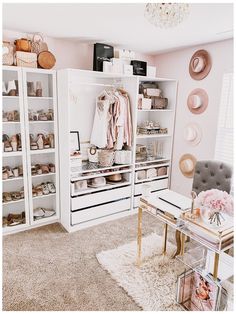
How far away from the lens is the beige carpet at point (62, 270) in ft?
6.49

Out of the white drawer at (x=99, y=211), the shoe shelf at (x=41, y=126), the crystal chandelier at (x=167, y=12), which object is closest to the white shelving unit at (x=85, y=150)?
the white drawer at (x=99, y=211)

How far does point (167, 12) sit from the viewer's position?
5.10 feet

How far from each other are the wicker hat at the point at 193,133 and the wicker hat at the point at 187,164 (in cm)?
22

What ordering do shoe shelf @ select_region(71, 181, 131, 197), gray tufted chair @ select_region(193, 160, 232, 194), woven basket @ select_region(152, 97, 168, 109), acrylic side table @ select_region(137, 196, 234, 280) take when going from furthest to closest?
woven basket @ select_region(152, 97, 168, 109) → shoe shelf @ select_region(71, 181, 131, 197) → gray tufted chair @ select_region(193, 160, 232, 194) → acrylic side table @ select_region(137, 196, 234, 280)

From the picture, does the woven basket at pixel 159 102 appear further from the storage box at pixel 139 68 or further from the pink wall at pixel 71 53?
the pink wall at pixel 71 53

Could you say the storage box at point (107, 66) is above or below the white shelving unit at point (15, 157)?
above

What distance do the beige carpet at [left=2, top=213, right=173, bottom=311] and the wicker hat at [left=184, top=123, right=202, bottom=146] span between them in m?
1.30

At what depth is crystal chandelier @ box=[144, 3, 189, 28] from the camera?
155cm

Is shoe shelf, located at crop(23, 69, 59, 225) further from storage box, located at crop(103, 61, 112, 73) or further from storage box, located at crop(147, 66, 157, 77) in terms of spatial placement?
storage box, located at crop(147, 66, 157, 77)

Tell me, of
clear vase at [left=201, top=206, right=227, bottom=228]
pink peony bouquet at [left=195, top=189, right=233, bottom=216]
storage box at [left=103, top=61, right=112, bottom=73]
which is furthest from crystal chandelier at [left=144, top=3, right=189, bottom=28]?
storage box at [left=103, top=61, right=112, bottom=73]

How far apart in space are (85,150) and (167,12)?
2.23m

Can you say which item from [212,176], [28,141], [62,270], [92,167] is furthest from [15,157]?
[212,176]

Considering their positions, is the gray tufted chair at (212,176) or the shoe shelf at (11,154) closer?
the gray tufted chair at (212,176)

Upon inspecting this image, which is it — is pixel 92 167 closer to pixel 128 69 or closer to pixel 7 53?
pixel 128 69
